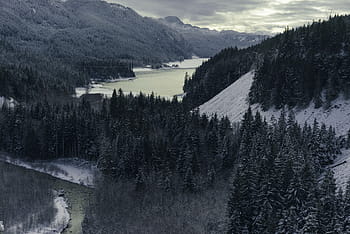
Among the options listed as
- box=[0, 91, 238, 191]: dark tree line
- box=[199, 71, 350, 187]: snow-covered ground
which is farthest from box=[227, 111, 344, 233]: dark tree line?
box=[0, 91, 238, 191]: dark tree line

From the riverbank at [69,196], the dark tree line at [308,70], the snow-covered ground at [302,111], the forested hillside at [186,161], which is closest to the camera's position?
the forested hillside at [186,161]

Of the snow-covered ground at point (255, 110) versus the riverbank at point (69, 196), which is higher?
the snow-covered ground at point (255, 110)

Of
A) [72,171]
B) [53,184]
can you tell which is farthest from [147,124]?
[53,184]

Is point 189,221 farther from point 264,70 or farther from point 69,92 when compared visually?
point 69,92

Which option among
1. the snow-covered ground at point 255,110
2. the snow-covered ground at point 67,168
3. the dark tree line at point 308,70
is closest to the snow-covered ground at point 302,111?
the snow-covered ground at point 255,110

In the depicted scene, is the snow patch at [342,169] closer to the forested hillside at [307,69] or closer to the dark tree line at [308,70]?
the dark tree line at [308,70]

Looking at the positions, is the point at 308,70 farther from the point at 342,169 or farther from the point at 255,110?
the point at 342,169
